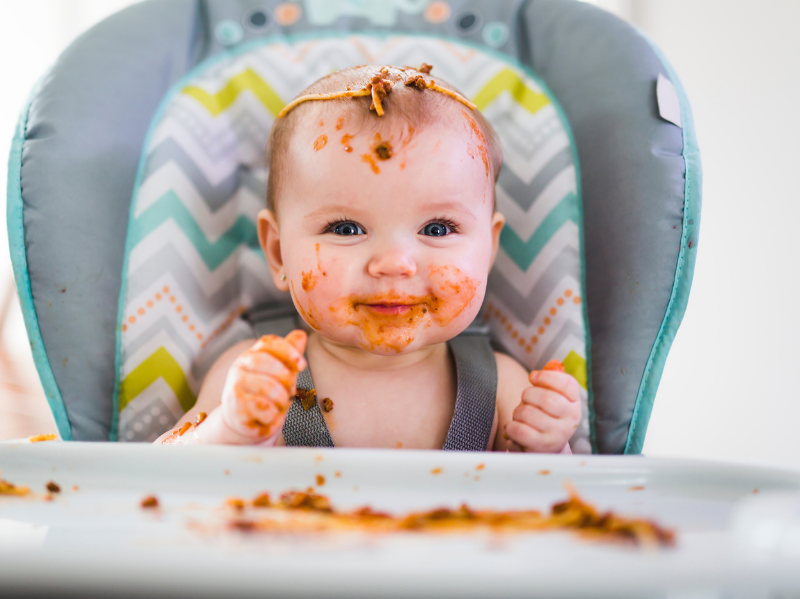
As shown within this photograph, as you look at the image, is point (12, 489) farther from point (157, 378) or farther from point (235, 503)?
point (157, 378)

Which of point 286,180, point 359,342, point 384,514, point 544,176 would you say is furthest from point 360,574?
point 544,176

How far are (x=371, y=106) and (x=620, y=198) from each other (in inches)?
15.3

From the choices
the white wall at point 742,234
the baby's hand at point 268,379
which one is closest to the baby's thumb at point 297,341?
the baby's hand at point 268,379

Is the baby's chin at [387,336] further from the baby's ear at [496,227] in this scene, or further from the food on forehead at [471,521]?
the food on forehead at [471,521]

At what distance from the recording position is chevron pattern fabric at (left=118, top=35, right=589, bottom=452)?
0.93 m

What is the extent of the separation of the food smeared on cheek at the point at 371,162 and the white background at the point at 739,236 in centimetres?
86

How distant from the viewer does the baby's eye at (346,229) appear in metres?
0.79

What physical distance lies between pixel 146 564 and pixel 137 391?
60 cm

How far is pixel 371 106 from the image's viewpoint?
77 cm

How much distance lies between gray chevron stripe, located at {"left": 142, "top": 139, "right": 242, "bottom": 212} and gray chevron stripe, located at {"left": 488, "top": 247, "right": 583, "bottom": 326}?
0.48 m

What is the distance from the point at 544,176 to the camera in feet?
3.24

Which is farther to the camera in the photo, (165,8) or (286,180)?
(165,8)

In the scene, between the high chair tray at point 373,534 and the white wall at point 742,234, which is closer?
the high chair tray at point 373,534

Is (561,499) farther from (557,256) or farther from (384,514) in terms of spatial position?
(557,256)
